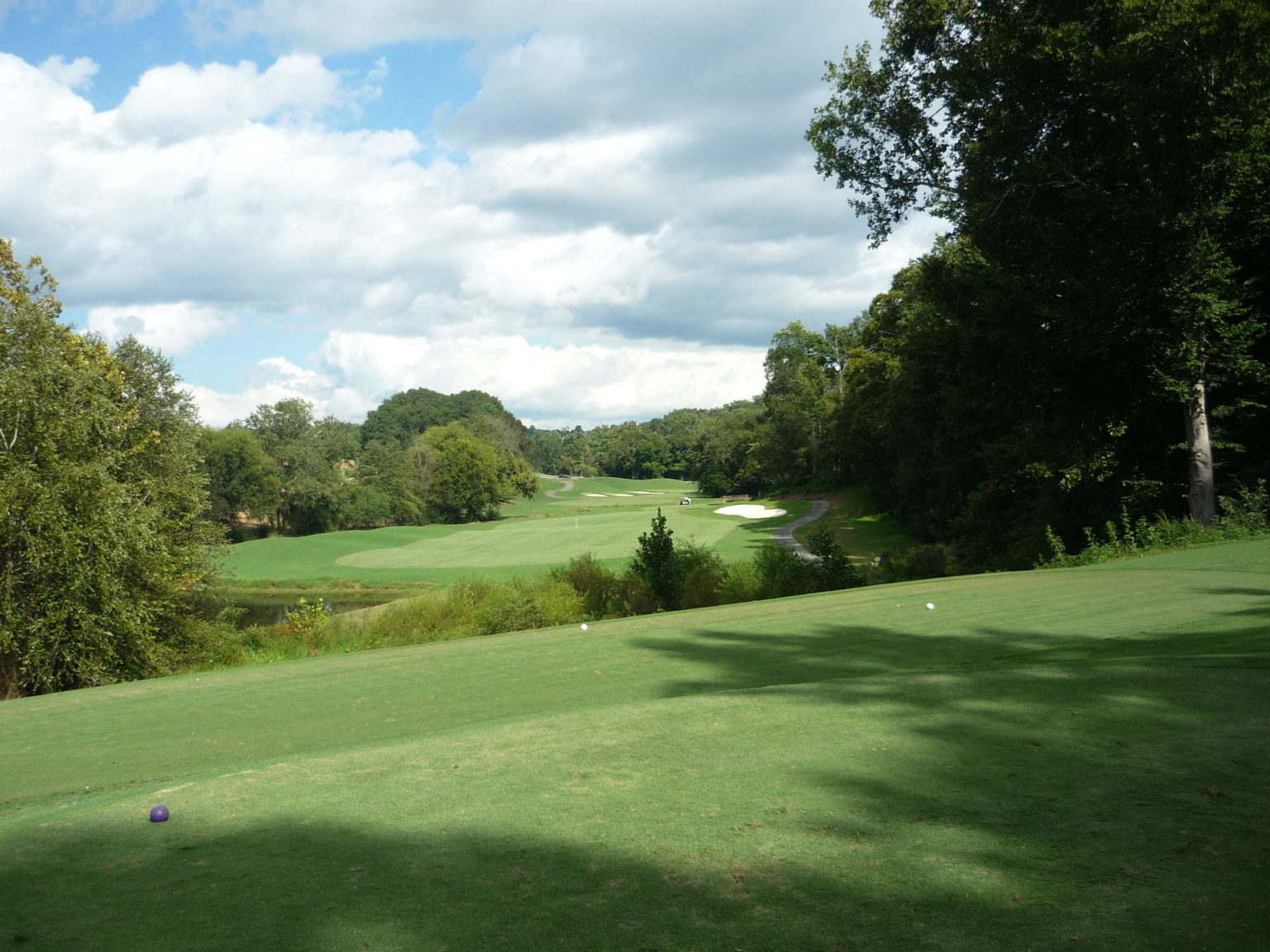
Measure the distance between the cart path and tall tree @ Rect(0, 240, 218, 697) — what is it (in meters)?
26.3

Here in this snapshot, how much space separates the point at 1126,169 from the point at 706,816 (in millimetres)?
23514

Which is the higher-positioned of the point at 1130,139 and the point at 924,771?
the point at 1130,139

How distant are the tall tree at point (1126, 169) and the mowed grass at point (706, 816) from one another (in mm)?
15056

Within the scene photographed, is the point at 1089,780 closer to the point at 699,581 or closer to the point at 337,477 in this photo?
the point at 699,581

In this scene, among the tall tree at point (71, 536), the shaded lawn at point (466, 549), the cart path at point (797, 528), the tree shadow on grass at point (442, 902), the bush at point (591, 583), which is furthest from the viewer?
the shaded lawn at point (466, 549)

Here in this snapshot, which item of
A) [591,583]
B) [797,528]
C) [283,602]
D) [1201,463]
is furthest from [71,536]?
→ [797,528]

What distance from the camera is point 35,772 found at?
748 centimetres

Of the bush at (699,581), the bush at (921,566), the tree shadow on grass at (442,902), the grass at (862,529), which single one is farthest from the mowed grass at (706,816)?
the grass at (862,529)

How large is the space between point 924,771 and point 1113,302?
20.4 m

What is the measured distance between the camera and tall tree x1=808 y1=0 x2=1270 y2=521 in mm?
19266

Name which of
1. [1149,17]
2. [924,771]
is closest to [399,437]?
[1149,17]

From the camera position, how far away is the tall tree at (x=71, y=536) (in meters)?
18.9

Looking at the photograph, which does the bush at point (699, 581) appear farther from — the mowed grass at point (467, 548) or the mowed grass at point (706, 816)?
the mowed grass at point (706, 816)

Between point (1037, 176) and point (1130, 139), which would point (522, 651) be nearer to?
point (1037, 176)
